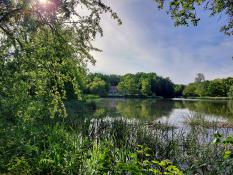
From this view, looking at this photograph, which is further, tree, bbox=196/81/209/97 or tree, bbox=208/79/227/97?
tree, bbox=196/81/209/97

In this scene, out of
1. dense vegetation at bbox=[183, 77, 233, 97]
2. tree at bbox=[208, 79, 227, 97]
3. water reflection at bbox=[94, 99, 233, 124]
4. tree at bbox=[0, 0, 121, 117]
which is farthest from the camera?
tree at bbox=[208, 79, 227, 97]

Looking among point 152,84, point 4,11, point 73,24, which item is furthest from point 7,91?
point 152,84

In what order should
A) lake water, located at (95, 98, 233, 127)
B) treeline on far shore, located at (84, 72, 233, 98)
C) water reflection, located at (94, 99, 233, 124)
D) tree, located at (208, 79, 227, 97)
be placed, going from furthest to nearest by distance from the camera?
treeline on far shore, located at (84, 72, 233, 98) < tree, located at (208, 79, 227, 97) < water reflection, located at (94, 99, 233, 124) < lake water, located at (95, 98, 233, 127)

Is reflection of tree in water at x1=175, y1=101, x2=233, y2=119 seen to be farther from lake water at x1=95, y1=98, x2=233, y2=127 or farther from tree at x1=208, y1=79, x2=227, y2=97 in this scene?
tree at x1=208, y1=79, x2=227, y2=97

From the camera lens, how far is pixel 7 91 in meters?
5.07

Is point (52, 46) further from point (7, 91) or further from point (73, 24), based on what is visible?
point (7, 91)

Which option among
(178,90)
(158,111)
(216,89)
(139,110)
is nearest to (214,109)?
(158,111)

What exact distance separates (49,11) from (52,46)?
73cm

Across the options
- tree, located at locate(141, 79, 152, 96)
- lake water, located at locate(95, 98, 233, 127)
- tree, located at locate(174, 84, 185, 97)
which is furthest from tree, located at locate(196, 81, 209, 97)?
lake water, located at locate(95, 98, 233, 127)

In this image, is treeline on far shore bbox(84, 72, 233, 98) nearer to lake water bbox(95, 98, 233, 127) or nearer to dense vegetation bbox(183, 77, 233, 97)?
dense vegetation bbox(183, 77, 233, 97)

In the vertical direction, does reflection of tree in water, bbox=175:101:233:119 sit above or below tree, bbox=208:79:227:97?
below

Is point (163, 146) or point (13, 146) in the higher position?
point (13, 146)

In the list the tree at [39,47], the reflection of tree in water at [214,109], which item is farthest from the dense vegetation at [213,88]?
the tree at [39,47]

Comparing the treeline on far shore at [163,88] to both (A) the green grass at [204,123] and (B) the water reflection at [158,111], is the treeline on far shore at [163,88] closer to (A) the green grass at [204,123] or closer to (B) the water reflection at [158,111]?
(B) the water reflection at [158,111]
